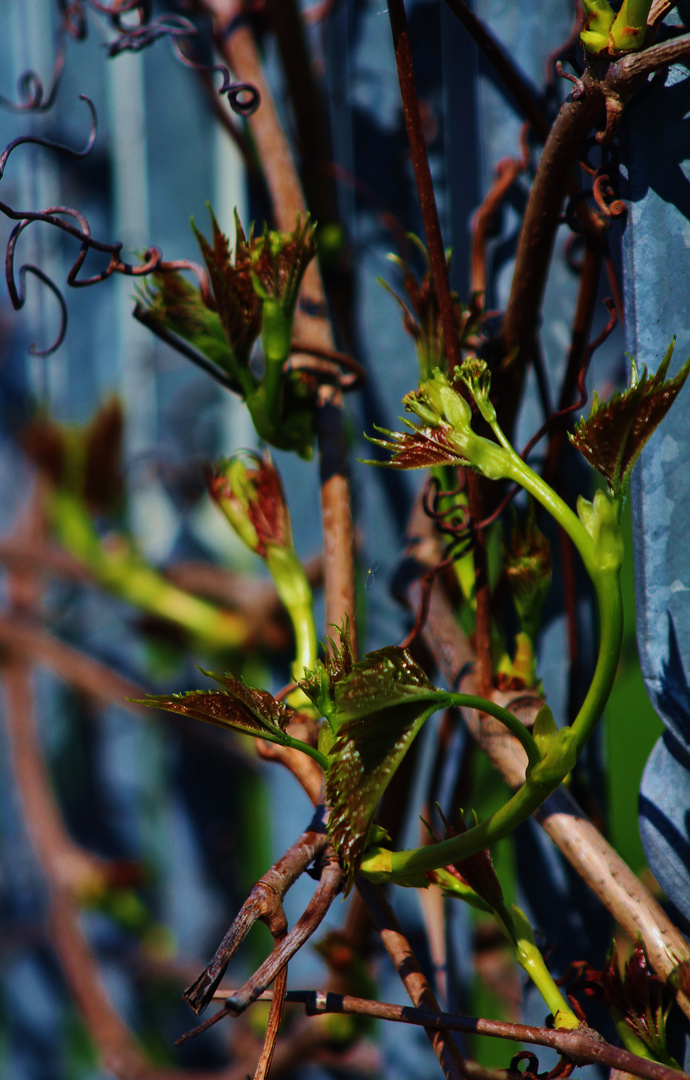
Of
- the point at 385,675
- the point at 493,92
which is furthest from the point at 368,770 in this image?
the point at 493,92

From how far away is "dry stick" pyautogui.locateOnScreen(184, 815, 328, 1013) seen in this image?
0.17 m

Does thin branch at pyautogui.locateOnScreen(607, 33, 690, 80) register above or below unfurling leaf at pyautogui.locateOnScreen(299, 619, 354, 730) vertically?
above

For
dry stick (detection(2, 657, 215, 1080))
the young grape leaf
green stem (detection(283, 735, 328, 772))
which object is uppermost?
the young grape leaf

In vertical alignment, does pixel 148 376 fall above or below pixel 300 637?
above

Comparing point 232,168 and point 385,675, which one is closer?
point 385,675

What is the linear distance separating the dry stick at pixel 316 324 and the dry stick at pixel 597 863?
2.2 inches

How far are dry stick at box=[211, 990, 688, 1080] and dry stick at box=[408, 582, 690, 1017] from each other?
3 centimetres

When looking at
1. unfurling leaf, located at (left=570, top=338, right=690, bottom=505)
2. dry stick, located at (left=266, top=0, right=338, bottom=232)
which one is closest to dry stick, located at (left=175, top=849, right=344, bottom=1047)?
unfurling leaf, located at (left=570, top=338, right=690, bottom=505)

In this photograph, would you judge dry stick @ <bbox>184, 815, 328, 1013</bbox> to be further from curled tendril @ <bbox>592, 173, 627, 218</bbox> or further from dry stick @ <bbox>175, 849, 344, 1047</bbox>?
curled tendril @ <bbox>592, 173, 627, 218</bbox>

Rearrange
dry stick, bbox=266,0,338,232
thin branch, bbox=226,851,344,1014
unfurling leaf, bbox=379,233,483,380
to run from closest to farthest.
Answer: thin branch, bbox=226,851,344,1014, unfurling leaf, bbox=379,233,483,380, dry stick, bbox=266,0,338,232

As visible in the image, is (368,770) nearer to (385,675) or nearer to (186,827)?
(385,675)

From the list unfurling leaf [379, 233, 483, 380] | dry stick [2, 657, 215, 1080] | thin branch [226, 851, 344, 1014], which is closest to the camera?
thin branch [226, 851, 344, 1014]

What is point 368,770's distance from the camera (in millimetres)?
180

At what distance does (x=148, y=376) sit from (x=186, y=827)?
0.33 meters
